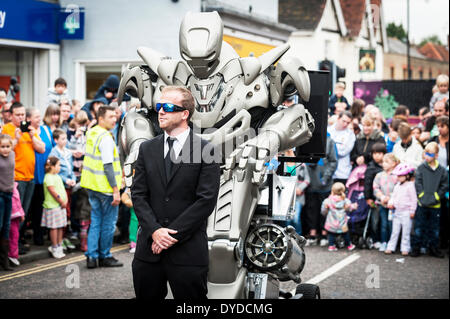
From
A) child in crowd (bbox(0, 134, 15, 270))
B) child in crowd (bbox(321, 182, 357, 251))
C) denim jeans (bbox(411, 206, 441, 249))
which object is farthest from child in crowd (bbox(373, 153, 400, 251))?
child in crowd (bbox(0, 134, 15, 270))

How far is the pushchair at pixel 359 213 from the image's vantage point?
10.6m

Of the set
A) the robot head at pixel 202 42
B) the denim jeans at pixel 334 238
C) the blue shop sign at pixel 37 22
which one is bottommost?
the denim jeans at pixel 334 238

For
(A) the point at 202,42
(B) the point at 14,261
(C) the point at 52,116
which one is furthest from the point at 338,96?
(A) the point at 202,42

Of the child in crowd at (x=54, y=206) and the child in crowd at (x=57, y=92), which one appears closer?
the child in crowd at (x=54, y=206)

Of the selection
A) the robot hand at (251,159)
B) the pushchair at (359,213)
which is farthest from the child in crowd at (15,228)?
the pushchair at (359,213)

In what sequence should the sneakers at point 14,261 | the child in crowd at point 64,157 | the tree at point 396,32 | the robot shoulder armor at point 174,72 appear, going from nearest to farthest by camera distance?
1. the robot shoulder armor at point 174,72
2. the sneakers at point 14,261
3. the child in crowd at point 64,157
4. the tree at point 396,32

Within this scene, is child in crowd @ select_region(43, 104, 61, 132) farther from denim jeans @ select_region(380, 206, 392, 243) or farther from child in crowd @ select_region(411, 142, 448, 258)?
child in crowd @ select_region(411, 142, 448, 258)

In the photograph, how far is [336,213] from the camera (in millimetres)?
10328

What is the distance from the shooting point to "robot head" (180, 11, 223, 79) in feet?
19.9

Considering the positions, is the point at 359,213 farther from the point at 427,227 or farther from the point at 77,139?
the point at 77,139

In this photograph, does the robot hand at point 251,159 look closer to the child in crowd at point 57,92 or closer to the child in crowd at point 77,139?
the child in crowd at point 77,139

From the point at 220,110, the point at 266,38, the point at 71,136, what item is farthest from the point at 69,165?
the point at 220,110

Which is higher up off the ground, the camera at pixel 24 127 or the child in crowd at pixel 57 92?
the child in crowd at pixel 57 92

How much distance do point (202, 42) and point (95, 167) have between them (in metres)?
3.03
